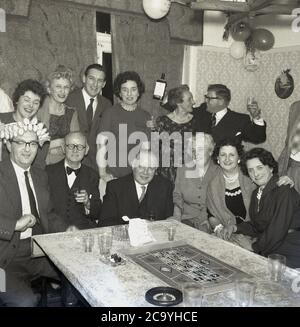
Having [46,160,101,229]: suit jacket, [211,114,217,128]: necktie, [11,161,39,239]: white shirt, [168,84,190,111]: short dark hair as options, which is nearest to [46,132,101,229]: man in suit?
[46,160,101,229]: suit jacket

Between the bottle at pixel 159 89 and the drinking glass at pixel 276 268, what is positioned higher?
the bottle at pixel 159 89

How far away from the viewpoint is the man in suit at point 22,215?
2.79 meters

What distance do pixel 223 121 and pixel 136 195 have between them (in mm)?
1705

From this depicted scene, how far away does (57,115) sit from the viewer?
394 centimetres

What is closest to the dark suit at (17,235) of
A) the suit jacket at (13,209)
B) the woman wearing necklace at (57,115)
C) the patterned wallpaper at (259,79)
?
the suit jacket at (13,209)

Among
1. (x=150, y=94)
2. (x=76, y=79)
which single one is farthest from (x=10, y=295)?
(x=150, y=94)

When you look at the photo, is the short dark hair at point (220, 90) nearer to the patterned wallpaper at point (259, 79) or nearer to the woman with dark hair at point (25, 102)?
the patterned wallpaper at point (259, 79)

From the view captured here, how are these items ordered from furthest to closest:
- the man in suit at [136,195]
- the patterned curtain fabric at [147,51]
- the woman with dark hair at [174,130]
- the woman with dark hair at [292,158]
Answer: the patterned curtain fabric at [147,51] < the woman with dark hair at [174,130] < the woman with dark hair at [292,158] < the man in suit at [136,195]

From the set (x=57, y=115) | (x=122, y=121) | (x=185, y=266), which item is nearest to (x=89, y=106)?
(x=122, y=121)

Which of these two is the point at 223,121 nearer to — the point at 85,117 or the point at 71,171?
the point at 85,117

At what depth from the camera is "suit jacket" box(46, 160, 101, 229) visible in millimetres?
3580

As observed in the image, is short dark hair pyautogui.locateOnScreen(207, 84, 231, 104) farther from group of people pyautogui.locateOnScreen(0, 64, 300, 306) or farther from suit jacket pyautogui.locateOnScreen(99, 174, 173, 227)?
suit jacket pyautogui.locateOnScreen(99, 174, 173, 227)

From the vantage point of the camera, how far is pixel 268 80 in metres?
6.22

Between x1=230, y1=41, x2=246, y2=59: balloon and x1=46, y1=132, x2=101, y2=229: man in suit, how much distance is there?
3107 mm
